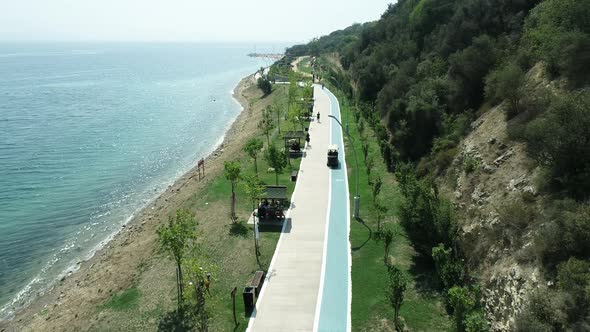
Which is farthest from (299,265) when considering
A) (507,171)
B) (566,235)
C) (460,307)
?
(566,235)

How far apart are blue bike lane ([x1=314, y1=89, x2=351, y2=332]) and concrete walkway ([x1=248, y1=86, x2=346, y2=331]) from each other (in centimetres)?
30

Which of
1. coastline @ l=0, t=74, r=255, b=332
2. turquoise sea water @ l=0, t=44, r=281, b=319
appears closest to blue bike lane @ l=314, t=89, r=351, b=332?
coastline @ l=0, t=74, r=255, b=332

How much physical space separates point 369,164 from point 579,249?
1966 centimetres

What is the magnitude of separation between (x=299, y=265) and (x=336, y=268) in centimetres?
179

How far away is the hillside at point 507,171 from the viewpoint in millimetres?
14091

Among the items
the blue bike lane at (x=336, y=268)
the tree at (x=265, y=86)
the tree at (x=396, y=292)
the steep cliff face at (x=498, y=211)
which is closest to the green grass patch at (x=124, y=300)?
the blue bike lane at (x=336, y=268)

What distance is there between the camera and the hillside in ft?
46.2

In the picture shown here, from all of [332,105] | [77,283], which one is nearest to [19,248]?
[77,283]

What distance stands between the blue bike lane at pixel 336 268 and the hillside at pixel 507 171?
339 centimetres

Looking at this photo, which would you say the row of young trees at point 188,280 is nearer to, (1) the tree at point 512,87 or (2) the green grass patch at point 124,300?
(2) the green grass patch at point 124,300

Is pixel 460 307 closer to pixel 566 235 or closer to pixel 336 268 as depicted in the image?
pixel 566 235

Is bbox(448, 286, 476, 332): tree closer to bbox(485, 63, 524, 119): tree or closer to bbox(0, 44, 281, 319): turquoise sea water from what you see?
bbox(485, 63, 524, 119): tree

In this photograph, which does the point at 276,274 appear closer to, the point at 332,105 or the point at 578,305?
the point at 578,305

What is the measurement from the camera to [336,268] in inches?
822
